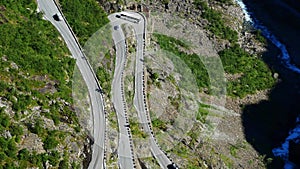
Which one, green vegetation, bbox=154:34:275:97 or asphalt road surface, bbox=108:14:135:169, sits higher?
asphalt road surface, bbox=108:14:135:169

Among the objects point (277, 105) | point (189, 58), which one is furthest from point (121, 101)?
point (277, 105)

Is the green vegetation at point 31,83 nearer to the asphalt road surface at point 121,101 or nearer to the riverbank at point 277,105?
the asphalt road surface at point 121,101

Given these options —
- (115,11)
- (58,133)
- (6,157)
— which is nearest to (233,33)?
(115,11)

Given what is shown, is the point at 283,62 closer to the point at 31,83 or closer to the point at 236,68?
the point at 236,68

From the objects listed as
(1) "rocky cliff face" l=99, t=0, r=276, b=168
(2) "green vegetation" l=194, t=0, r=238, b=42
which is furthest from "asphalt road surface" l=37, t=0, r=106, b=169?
(2) "green vegetation" l=194, t=0, r=238, b=42

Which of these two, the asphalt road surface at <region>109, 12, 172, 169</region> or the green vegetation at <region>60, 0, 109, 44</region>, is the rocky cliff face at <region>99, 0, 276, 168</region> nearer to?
the asphalt road surface at <region>109, 12, 172, 169</region>

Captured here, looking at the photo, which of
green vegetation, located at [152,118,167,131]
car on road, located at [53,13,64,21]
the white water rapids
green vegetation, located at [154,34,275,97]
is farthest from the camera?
green vegetation, located at [154,34,275,97]
